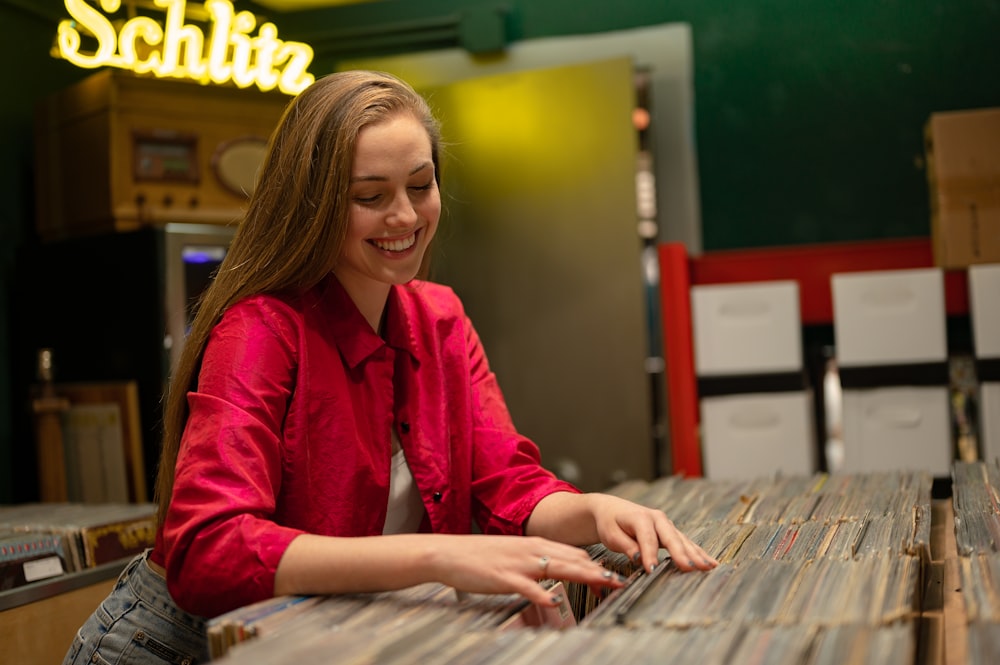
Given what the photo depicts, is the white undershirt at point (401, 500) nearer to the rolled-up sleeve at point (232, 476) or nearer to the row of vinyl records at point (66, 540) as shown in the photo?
the rolled-up sleeve at point (232, 476)

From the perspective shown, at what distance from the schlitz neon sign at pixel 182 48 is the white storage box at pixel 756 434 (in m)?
1.80

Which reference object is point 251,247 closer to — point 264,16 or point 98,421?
point 98,421

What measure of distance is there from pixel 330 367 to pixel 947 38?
3.52 meters

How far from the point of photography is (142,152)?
3.27 m

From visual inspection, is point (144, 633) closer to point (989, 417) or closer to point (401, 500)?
point (401, 500)

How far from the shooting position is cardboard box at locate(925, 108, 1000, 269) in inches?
127

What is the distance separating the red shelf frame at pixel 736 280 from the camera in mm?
3344

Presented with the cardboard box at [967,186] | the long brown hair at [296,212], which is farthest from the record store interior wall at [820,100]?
the long brown hair at [296,212]

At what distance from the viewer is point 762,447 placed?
10.8 feet

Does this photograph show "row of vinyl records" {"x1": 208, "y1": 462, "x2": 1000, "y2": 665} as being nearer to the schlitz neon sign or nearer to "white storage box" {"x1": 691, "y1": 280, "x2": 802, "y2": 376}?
"white storage box" {"x1": 691, "y1": 280, "x2": 802, "y2": 376}

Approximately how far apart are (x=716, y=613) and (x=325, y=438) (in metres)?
0.63

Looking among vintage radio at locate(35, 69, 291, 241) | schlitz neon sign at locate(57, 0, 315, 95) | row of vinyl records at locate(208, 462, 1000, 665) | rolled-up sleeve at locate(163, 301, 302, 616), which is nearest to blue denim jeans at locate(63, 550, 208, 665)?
rolled-up sleeve at locate(163, 301, 302, 616)

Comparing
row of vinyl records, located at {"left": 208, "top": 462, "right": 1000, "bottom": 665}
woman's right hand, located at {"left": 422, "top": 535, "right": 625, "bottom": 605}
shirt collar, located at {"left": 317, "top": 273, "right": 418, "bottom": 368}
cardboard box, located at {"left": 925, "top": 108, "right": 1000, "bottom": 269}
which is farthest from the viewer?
cardboard box, located at {"left": 925, "top": 108, "right": 1000, "bottom": 269}

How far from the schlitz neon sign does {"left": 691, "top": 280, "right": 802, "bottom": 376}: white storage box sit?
1.57m
